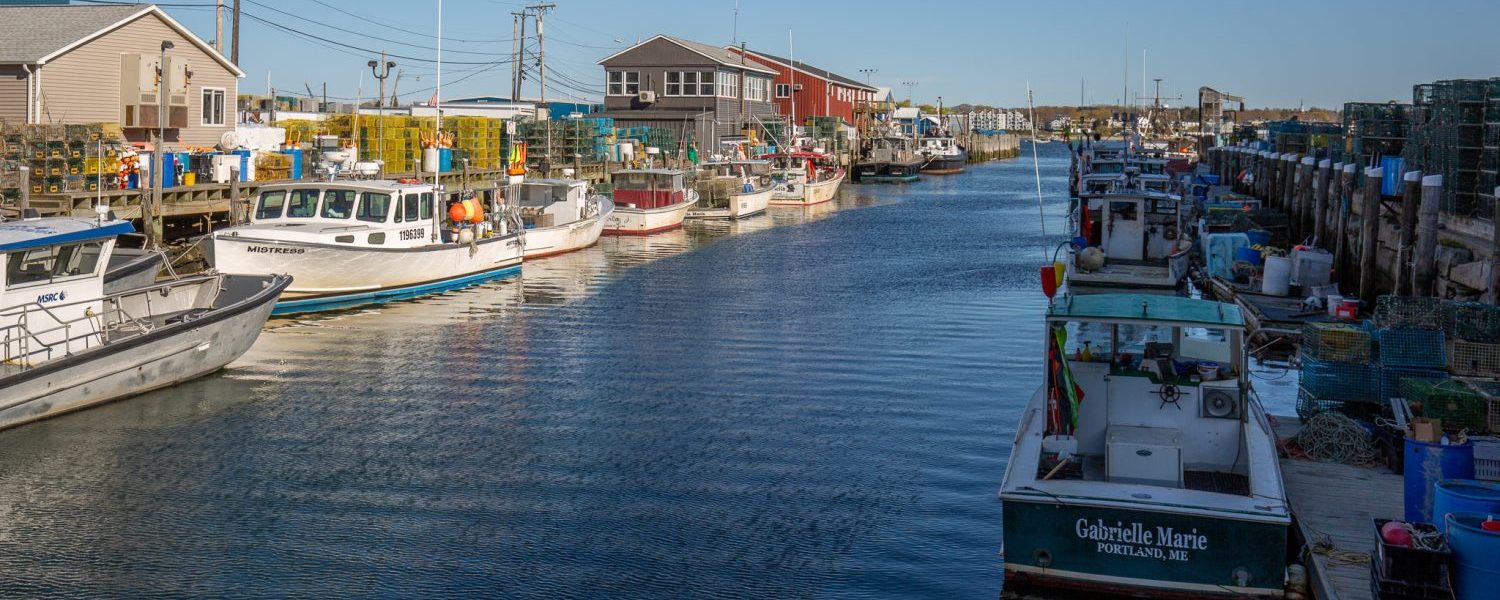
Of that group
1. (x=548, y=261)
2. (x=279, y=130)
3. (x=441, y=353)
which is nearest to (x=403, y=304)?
(x=441, y=353)

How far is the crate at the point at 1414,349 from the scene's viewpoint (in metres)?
14.8

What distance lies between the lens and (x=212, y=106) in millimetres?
38188

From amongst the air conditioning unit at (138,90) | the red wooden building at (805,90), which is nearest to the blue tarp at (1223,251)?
the air conditioning unit at (138,90)

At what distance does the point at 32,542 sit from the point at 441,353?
1006 centimetres

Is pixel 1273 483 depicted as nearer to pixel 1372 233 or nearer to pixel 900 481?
pixel 900 481

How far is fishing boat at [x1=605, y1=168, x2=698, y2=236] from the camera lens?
44.7 metres

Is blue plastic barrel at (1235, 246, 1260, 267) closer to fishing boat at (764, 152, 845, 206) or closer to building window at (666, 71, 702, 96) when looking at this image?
fishing boat at (764, 152, 845, 206)

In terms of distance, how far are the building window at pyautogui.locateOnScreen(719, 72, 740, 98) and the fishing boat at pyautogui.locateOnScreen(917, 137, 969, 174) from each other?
110ft

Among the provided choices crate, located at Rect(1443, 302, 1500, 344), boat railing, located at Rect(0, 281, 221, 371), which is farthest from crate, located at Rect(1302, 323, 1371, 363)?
boat railing, located at Rect(0, 281, 221, 371)

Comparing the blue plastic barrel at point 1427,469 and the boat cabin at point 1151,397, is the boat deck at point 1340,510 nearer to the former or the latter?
the blue plastic barrel at point 1427,469

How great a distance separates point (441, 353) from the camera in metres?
21.7

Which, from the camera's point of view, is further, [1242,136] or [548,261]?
[1242,136]

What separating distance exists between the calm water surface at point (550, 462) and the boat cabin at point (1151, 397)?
54.2 inches

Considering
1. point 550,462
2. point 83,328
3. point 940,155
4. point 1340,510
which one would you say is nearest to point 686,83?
point 940,155
